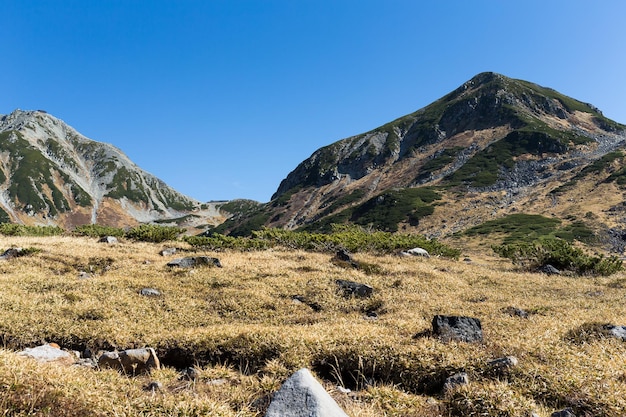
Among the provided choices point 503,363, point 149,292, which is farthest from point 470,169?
point 503,363

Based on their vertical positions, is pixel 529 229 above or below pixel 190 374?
above

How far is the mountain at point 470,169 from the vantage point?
91188 mm

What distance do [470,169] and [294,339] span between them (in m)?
126

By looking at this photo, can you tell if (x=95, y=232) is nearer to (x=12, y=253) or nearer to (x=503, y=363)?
(x=12, y=253)

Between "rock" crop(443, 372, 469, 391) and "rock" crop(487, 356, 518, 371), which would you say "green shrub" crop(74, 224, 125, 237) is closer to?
"rock" crop(443, 372, 469, 391)

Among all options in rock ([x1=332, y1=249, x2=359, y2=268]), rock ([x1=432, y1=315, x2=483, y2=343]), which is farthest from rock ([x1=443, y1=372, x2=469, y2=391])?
rock ([x1=332, y1=249, x2=359, y2=268])

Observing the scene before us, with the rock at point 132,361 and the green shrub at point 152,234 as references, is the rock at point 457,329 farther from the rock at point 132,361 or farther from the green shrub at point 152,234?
the green shrub at point 152,234

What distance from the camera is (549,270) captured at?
983 inches

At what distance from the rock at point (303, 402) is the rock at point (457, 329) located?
4.99m

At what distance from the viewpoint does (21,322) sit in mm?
→ 10516

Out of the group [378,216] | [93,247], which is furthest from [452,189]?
[93,247]

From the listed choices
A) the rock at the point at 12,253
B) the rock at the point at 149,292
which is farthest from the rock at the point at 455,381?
the rock at the point at 12,253

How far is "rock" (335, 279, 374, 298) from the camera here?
16094mm

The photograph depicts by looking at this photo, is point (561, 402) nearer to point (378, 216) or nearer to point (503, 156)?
point (378, 216)
